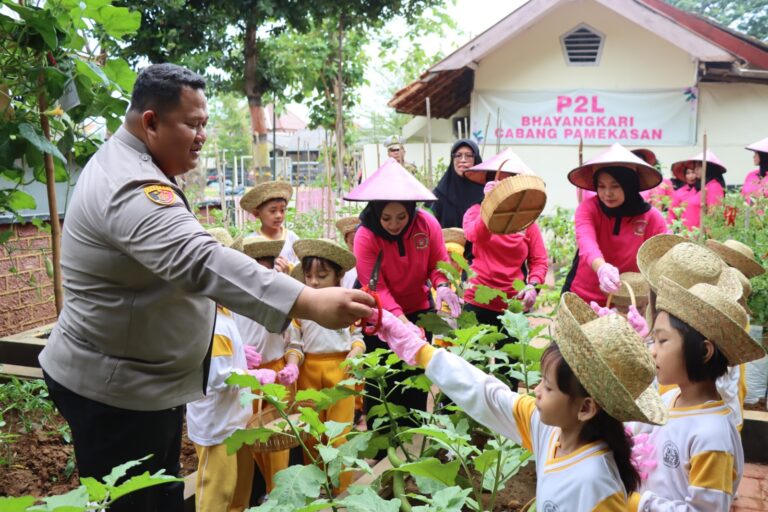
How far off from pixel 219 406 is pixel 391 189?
1511 millimetres

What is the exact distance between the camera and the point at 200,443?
3.13m

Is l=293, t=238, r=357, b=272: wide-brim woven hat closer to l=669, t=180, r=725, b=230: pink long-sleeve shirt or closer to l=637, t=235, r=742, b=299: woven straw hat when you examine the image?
l=637, t=235, r=742, b=299: woven straw hat

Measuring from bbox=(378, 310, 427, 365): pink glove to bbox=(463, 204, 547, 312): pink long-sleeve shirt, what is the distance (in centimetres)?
207

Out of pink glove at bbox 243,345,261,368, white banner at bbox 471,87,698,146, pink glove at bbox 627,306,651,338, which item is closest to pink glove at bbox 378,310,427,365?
pink glove at bbox 627,306,651,338

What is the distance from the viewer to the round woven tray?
372cm

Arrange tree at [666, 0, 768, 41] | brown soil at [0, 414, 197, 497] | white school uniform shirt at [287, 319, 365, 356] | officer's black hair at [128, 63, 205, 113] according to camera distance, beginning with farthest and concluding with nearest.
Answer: tree at [666, 0, 768, 41] → white school uniform shirt at [287, 319, 365, 356] → brown soil at [0, 414, 197, 497] → officer's black hair at [128, 63, 205, 113]

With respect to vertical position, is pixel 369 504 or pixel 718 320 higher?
pixel 718 320

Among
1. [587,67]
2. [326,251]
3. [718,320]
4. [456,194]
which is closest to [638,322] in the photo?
[718,320]

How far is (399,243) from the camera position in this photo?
13.3 ft

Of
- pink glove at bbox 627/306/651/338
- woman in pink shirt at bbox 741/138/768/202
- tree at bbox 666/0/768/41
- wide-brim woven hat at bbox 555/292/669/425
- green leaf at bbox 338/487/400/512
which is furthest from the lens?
tree at bbox 666/0/768/41

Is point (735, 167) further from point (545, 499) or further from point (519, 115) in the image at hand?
point (545, 499)

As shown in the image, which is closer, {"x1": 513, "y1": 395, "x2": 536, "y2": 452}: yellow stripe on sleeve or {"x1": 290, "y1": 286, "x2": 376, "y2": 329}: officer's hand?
{"x1": 290, "y1": 286, "x2": 376, "y2": 329}: officer's hand

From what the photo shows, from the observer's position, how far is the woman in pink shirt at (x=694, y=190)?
6484 millimetres

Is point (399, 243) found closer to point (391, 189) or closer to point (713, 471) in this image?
point (391, 189)
